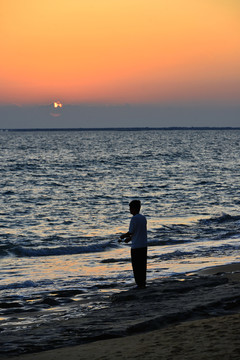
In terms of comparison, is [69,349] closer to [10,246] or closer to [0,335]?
[0,335]

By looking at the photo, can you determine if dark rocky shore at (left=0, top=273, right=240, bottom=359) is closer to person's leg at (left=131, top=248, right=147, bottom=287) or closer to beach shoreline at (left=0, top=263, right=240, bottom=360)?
beach shoreline at (left=0, top=263, right=240, bottom=360)

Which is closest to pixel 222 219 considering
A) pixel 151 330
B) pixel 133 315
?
pixel 133 315

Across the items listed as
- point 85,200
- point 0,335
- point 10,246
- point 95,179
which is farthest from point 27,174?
point 0,335

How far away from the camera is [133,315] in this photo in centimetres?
782

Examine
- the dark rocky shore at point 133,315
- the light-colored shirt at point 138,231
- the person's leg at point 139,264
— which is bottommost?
the dark rocky shore at point 133,315

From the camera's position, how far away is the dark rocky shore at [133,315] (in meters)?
6.74

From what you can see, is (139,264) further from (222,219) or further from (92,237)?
(222,219)

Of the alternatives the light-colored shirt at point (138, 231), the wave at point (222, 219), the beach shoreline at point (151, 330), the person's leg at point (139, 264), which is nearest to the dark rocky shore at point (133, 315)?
the beach shoreline at point (151, 330)

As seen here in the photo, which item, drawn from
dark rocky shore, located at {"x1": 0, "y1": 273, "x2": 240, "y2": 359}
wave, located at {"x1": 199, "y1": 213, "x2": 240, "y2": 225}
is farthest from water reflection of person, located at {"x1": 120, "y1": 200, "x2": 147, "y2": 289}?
wave, located at {"x1": 199, "y1": 213, "x2": 240, "y2": 225}

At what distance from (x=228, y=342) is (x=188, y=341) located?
467mm

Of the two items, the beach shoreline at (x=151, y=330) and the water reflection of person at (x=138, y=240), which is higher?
the water reflection of person at (x=138, y=240)

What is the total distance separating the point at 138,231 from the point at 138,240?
17cm

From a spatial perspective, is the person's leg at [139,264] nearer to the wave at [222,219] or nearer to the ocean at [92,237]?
the ocean at [92,237]

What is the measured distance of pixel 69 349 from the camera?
6246mm
